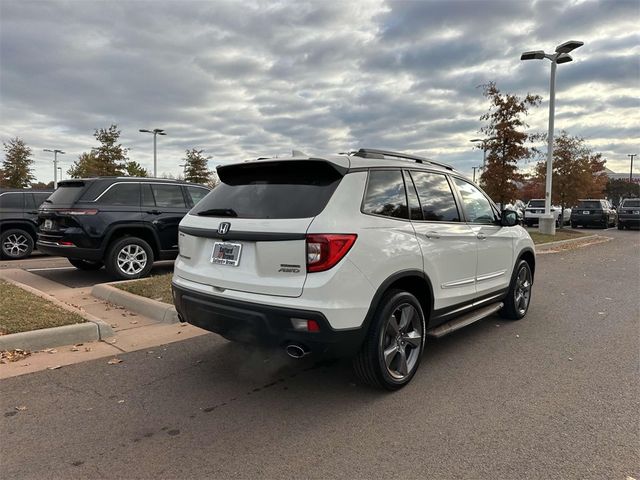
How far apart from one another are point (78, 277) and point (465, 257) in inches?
278

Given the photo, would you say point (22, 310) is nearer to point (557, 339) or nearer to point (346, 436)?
point (346, 436)

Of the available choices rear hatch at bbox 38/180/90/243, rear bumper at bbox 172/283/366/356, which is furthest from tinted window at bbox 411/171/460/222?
rear hatch at bbox 38/180/90/243

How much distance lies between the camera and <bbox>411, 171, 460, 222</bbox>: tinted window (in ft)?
13.9

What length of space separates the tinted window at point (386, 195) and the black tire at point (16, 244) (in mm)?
10339

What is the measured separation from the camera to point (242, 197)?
12.4ft

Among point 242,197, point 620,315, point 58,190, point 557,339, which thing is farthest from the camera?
point 58,190

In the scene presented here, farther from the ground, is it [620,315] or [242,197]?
[242,197]

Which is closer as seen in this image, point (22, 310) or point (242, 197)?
point (242, 197)

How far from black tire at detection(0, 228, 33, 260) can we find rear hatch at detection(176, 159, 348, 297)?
9.00 m

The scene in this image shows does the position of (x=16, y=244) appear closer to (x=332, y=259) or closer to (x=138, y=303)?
(x=138, y=303)

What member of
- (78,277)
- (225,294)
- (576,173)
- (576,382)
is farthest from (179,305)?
(576,173)

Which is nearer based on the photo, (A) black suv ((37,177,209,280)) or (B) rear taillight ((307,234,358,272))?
(B) rear taillight ((307,234,358,272))

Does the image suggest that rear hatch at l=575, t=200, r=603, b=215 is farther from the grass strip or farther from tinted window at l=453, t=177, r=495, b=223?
the grass strip

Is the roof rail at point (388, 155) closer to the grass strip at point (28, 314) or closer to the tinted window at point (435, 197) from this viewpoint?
the tinted window at point (435, 197)
